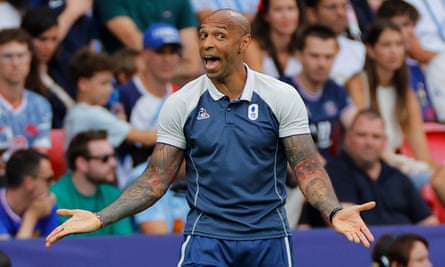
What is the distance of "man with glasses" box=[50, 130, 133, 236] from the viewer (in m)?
8.29

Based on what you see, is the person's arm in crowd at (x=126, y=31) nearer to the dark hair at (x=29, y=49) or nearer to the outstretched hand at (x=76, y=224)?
the dark hair at (x=29, y=49)

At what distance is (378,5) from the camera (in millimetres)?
11203

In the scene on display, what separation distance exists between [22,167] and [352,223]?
138 inches

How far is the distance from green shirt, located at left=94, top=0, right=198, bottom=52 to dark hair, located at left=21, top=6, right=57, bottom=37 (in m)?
0.72

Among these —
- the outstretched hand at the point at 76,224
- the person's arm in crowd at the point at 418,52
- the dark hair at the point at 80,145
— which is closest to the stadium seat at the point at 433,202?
the person's arm in crowd at the point at 418,52

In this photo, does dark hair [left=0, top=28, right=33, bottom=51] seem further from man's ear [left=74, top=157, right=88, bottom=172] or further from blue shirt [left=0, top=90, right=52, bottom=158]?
man's ear [left=74, top=157, right=88, bottom=172]

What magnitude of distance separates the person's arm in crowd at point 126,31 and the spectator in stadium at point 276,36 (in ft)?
3.42

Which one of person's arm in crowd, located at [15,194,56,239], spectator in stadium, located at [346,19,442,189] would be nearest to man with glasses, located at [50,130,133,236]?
person's arm in crowd, located at [15,194,56,239]

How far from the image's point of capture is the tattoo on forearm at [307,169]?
5.52m

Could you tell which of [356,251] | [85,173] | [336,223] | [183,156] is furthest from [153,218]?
[336,223]

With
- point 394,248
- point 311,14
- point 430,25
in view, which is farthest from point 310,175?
point 430,25

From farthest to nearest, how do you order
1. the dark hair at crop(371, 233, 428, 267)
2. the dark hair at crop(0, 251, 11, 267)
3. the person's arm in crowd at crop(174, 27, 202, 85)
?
the person's arm in crowd at crop(174, 27, 202, 85), the dark hair at crop(371, 233, 428, 267), the dark hair at crop(0, 251, 11, 267)

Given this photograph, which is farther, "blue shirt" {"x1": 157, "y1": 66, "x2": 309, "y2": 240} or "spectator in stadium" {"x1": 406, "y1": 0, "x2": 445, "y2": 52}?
"spectator in stadium" {"x1": 406, "y1": 0, "x2": 445, "y2": 52}

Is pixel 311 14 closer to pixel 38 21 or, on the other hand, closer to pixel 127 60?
pixel 127 60
